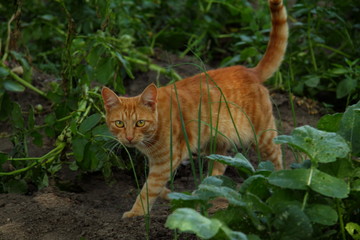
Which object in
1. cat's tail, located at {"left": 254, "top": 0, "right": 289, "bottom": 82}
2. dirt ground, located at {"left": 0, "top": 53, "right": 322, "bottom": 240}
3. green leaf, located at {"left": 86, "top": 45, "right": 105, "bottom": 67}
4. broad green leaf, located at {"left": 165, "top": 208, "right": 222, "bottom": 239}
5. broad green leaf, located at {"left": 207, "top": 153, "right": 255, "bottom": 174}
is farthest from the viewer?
cat's tail, located at {"left": 254, "top": 0, "right": 289, "bottom": 82}

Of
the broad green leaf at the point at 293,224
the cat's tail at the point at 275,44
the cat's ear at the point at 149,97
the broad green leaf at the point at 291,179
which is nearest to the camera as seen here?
the broad green leaf at the point at 293,224

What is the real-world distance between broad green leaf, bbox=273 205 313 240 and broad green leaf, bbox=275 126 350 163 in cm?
29

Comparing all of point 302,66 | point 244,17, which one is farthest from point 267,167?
point 244,17

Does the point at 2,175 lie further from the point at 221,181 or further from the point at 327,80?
the point at 327,80

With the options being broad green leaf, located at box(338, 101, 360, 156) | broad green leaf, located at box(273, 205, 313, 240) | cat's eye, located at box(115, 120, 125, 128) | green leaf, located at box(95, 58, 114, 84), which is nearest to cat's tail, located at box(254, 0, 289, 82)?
green leaf, located at box(95, 58, 114, 84)

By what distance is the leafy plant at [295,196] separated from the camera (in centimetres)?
240

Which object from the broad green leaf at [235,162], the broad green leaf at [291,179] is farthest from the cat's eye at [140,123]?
the broad green leaf at [291,179]

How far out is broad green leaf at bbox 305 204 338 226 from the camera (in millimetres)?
2434

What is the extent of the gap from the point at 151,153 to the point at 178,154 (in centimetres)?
19

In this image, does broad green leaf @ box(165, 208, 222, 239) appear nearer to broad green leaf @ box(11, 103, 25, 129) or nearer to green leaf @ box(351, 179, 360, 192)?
green leaf @ box(351, 179, 360, 192)

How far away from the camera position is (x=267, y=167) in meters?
2.82

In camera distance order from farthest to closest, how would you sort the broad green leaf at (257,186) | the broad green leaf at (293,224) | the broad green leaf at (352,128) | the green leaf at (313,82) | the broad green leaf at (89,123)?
the green leaf at (313,82)
the broad green leaf at (89,123)
the broad green leaf at (352,128)
the broad green leaf at (257,186)
the broad green leaf at (293,224)

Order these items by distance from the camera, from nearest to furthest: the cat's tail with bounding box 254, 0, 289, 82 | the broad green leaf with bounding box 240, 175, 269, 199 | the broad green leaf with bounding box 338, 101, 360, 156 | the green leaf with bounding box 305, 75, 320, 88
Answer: the broad green leaf with bounding box 240, 175, 269, 199, the broad green leaf with bounding box 338, 101, 360, 156, the cat's tail with bounding box 254, 0, 289, 82, the green leaf with bounding box 305, 75, 320, 88

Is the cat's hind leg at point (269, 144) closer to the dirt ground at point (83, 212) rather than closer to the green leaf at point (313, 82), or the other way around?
the dirt ground at point (83, 212)
